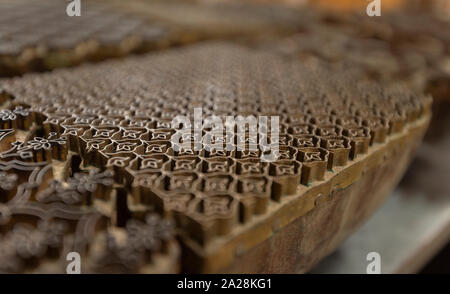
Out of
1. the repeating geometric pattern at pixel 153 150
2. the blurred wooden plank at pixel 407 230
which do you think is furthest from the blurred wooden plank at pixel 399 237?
the repeating geometric pattern at pixel 153 150

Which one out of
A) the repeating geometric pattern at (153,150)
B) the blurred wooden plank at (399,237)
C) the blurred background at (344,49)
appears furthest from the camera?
the blurred background at (344,49)

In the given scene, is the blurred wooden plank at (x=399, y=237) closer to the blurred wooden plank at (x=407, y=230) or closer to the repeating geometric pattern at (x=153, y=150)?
the blurred wooden plank at (x=407, y=230)

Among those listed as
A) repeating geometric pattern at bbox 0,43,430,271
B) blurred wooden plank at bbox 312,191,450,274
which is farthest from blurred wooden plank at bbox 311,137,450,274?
repeating geometric pattern at bbox 0,43,430,271

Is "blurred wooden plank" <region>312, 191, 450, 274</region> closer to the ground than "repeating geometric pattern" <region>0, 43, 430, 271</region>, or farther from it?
closer to the ground

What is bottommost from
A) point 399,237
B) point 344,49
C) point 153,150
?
point 399,237

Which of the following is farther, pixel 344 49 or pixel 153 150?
pixel 344 49

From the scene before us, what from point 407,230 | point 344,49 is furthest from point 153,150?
point 344,49

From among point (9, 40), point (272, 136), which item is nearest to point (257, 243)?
point (272, 136)

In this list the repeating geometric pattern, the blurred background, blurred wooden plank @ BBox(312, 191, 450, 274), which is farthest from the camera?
the blurred background

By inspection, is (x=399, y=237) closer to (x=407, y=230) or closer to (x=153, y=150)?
(x=407, y=230)

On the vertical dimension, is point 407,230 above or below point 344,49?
below

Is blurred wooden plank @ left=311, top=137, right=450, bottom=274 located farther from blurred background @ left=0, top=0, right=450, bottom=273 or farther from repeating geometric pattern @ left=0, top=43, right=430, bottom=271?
repeating geometric pattern @ left=0, top=43, right=430, bottom=271
